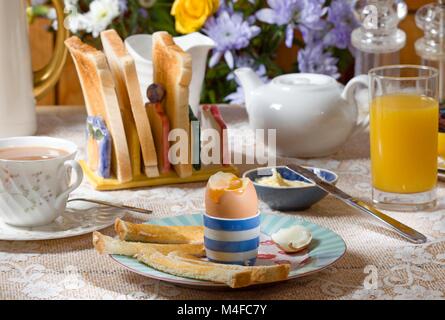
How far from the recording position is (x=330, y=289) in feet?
3.26

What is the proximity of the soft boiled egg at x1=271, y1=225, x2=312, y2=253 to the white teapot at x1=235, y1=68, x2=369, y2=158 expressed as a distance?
474mm

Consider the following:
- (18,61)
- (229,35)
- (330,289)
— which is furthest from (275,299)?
(229,35)

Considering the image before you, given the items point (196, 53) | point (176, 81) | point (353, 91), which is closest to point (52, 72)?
point (196, 53)

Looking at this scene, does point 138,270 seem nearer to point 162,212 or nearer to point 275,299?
point 275,299

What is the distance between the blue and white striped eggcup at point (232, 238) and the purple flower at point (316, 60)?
1.09 meters

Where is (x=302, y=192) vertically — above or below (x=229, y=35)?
below

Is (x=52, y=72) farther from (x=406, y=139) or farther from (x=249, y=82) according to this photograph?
(x=406, y=139)

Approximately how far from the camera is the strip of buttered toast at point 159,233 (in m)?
1.08

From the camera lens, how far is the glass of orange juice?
126cm

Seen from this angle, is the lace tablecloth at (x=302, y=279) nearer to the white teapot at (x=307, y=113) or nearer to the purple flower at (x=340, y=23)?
the white teapot at (x=307, y=113)

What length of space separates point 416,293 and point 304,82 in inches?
25.9

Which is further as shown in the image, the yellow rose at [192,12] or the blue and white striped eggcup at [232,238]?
the yellow rose at [192,12]

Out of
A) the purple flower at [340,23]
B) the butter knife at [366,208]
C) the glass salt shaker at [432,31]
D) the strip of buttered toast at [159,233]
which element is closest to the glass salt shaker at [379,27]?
the glass salt shaker at [432,31]

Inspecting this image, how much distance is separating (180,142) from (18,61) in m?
0.42
